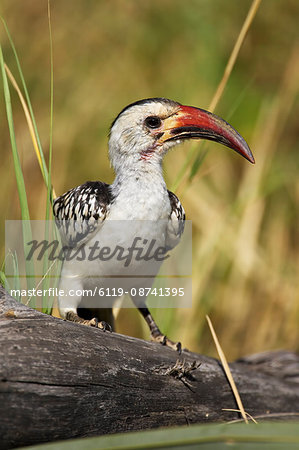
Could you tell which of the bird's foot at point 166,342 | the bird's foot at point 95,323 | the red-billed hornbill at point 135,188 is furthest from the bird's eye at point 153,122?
the bird's foot at point 166,342

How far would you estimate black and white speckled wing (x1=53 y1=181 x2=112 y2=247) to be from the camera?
98.4 inches

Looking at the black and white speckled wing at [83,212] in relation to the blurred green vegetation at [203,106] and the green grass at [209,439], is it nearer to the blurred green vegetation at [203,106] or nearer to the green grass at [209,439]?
the green grass at [209,439]

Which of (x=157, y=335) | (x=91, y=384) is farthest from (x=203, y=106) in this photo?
(x=91, y=384)

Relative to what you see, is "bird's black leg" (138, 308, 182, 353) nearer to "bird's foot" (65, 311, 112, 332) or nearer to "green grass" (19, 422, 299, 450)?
"bird's foot" (65, 311, 112, 332)

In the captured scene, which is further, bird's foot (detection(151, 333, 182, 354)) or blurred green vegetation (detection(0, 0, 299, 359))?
blurred green vegetation (detection(0, 0, 299, 359))

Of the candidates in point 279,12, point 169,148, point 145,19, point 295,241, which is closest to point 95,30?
point 145,19

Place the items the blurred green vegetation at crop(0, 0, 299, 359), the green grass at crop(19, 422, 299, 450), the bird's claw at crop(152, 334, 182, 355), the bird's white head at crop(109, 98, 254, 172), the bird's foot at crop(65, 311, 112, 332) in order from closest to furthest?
the green grass at crop(19, 422, 299, 450)
the bird's foot at crop(65, 311, 112, 332)
the bird's white head at crop(109, 98, 254, 172)
the bird's claw at crop(152, 334, 182, 355)
the blurred green vegetation at crop(0, 0, 299, 359)

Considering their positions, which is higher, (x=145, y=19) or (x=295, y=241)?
(x=145, y=19)

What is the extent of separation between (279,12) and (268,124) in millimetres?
1455

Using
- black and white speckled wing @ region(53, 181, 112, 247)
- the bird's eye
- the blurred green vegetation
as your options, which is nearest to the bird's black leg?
black and white speckled wing @ region(53, 181, 112, 247)

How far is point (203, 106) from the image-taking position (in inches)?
216

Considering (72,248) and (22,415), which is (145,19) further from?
(22,415)

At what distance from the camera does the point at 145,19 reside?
600 centimetres

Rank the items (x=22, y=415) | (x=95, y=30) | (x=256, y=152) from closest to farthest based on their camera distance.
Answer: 1. (x=22, y=415)
2. (x=256, y=152)
3. (x=95, y=30)
